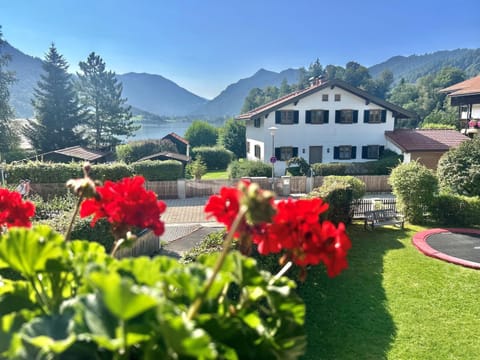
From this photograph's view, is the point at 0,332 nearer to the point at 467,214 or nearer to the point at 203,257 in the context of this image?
the point at 203,257

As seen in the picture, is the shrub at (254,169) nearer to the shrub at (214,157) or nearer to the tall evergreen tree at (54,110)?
the shrub at (214,157)

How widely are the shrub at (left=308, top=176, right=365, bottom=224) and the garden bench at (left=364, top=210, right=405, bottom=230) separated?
0.66 meters

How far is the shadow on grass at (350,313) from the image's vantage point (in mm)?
5586

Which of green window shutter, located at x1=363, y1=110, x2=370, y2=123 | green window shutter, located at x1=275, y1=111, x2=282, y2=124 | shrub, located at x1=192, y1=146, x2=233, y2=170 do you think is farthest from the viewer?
shrub, located at x1=192, y1=146, x2=233, y2=170

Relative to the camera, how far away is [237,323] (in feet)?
3.56

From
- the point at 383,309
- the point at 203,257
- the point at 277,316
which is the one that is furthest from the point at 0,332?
the point at 383,309

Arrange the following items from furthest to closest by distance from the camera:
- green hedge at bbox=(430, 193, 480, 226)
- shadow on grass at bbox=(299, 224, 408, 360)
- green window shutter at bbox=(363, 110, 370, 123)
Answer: green window shutter at bbox=(363, 110, 370, 123)
green hedge at bbox=(430, 193, 480, 226)
shadow on grass at bbox=(299, 224, 408, 360)

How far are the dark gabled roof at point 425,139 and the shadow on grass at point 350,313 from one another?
56.0 ft

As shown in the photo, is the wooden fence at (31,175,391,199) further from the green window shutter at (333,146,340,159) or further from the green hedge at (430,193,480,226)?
the green hedge at (430,193,480,226)

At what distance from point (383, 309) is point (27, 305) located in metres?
6.96

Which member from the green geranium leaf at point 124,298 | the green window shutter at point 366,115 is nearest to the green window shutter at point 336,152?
the green window shutter at point 366,115

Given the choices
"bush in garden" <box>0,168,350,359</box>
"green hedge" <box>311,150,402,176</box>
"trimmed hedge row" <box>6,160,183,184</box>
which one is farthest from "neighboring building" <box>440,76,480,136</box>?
"bush in garden" <box>0,168,350,359</box>

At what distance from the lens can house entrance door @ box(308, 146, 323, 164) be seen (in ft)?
86.0

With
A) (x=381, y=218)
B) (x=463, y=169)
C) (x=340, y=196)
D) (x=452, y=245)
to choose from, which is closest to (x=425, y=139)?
(x=463, y=169)
